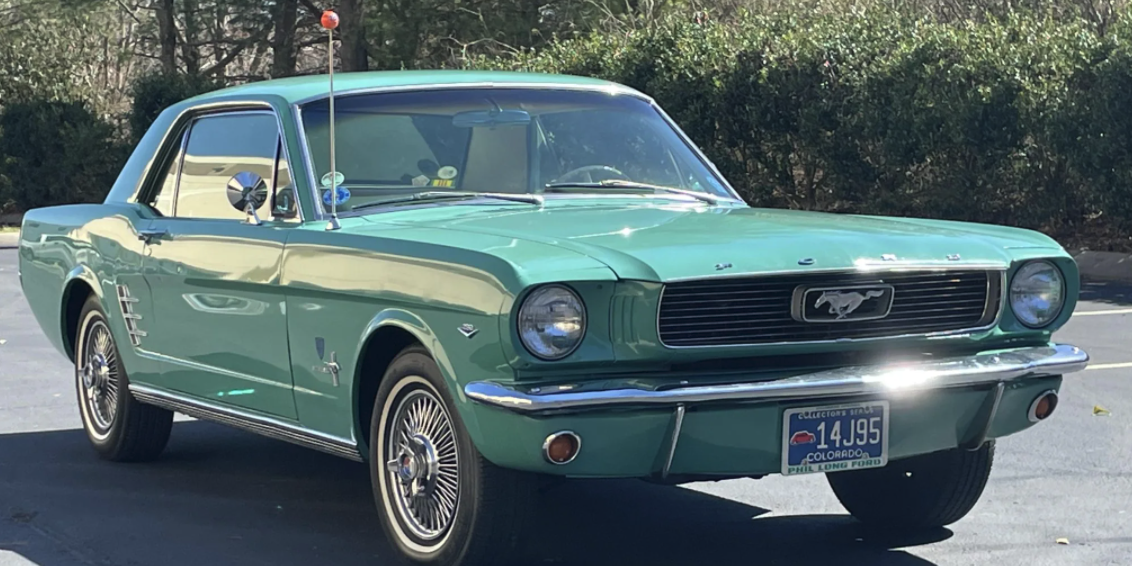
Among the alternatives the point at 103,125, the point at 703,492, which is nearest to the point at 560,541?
the point at 703,492

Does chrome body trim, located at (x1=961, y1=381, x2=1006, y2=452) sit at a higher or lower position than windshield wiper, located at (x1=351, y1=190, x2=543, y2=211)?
lower

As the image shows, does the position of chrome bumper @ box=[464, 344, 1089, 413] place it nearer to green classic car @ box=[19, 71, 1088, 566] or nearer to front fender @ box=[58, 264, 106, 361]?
green classic car @ box=[19, 71, 1088, 566]

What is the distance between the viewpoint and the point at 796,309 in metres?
4.53

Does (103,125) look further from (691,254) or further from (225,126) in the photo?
(691,254)

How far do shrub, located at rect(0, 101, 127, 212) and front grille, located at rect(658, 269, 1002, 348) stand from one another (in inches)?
1018

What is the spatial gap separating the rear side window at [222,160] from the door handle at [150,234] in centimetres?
14

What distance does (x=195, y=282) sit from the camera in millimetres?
5938

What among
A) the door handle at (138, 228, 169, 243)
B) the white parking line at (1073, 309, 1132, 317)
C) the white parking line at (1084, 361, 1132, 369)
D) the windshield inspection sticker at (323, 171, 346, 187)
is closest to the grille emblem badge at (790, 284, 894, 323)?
the windshield inspection sticker at (323, 171, 346, 187)

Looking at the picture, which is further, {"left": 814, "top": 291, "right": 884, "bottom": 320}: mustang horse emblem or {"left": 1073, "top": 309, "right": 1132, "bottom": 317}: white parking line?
{"left": 1073, "top": 309, "right": 1132, "bottom": 317}: white parking line

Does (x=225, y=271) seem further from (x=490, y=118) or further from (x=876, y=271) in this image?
(x=876, y=271)

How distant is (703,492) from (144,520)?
83.7 inches

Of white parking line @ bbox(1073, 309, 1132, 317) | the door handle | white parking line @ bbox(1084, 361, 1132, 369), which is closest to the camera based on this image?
the door handle

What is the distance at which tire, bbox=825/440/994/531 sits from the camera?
529 cm

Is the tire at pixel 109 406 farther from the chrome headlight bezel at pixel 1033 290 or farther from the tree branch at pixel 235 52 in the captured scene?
the tree branch at pixel 235 52
